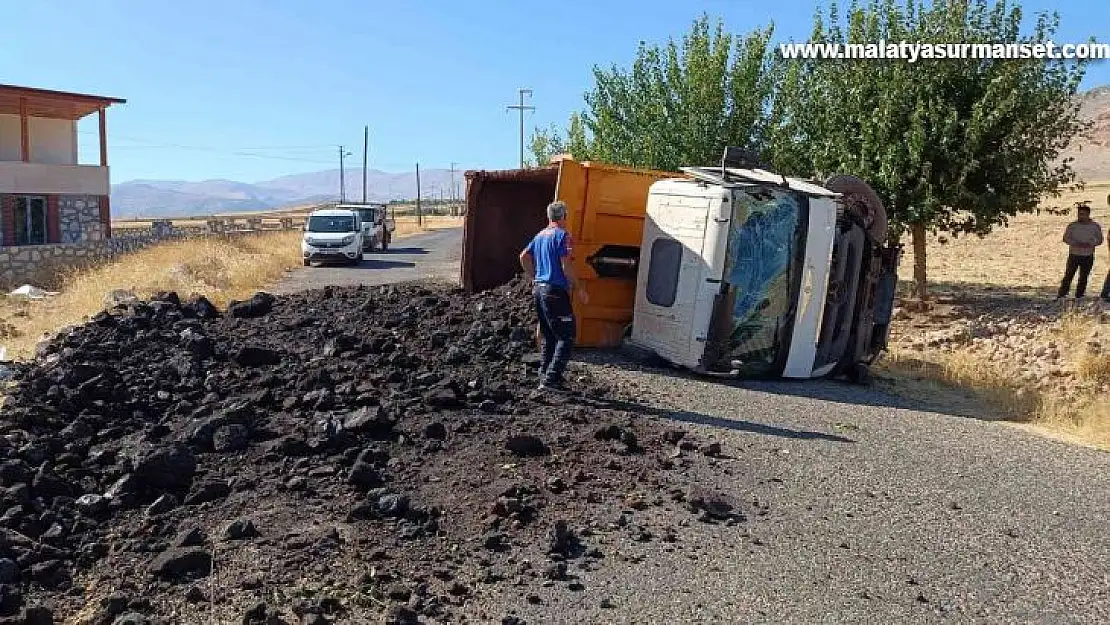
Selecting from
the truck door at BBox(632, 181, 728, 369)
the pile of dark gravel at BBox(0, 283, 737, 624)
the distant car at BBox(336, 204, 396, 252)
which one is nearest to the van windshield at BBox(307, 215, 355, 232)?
the distant car at BBox(336, 204, 396, 252)

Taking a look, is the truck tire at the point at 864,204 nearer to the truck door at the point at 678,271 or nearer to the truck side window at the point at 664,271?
the truck door at the point at 678,271

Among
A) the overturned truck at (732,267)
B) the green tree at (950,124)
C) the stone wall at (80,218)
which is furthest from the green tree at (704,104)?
the stone wall at (80,218)

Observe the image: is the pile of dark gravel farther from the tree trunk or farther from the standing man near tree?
the standing man near tree

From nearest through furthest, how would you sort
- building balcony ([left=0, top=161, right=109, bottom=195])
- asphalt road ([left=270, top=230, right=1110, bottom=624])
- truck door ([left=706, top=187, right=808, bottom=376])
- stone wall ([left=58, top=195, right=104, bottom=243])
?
asphalt road ([left=270, top=230, right=1110, bottom=624]) < truck door ([left=706, top=187, right=808, bottom=376]) < building balcony ([left=0, top=161, right=109, bottom=195]) < stone wall ([left=58, top=195, right=104, bottom=243])

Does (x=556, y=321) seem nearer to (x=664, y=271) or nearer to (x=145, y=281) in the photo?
(x=664, y=271)

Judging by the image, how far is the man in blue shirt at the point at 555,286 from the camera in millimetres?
8141

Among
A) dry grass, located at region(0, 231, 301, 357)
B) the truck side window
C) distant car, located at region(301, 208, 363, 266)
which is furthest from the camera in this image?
distant car, located at region(301, 208, 363, 266)

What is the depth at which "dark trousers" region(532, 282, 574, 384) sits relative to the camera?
8.16 meters

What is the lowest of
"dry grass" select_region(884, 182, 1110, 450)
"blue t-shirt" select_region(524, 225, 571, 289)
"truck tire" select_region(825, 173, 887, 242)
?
"dry grass" select_region(884, 182, 1110, 450)

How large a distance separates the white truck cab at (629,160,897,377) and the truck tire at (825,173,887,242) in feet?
0.09

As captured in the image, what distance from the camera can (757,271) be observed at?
9.19 m

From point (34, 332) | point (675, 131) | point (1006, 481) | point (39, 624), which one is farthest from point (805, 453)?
point (675, 131)

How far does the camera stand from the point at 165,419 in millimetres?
7668

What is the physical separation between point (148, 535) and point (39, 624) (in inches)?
37.6
